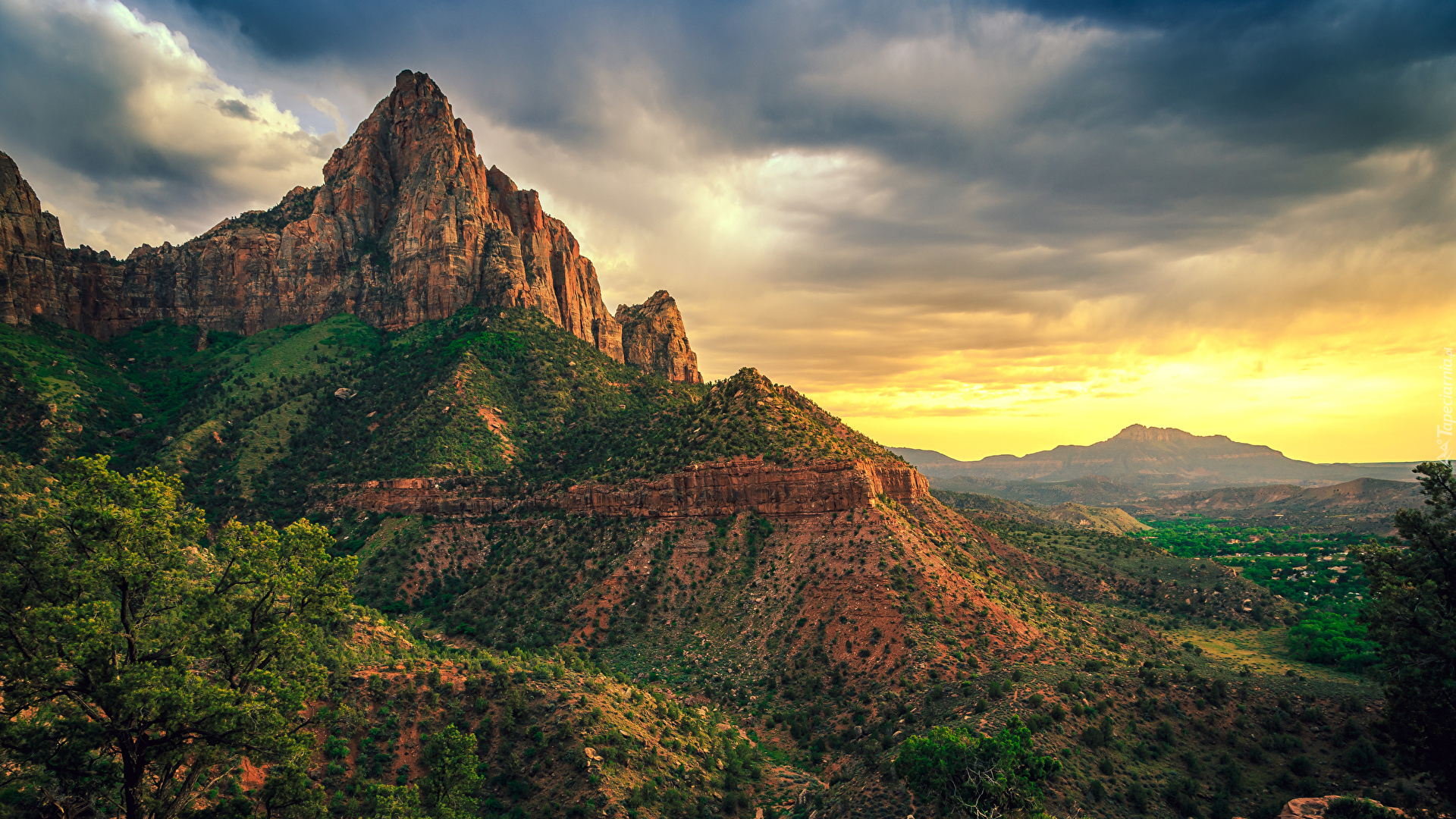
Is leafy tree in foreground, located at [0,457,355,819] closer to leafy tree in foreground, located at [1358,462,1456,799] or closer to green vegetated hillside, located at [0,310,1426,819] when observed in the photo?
green vegetated hillside, located at [0,310,1426,819]

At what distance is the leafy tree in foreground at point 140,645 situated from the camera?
1689cm

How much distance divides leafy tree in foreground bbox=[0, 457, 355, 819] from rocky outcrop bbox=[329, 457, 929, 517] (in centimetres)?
5531

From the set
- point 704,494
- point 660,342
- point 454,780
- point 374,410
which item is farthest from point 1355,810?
point 660,342

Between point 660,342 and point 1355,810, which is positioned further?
point 660,342

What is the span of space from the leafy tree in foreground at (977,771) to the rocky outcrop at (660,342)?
139m

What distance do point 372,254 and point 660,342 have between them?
7236 cm

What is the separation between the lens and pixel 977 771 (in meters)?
30.6

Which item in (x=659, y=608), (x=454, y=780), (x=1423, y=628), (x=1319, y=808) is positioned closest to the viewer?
(x=454, y=780)

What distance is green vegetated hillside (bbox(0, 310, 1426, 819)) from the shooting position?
35.9 meters

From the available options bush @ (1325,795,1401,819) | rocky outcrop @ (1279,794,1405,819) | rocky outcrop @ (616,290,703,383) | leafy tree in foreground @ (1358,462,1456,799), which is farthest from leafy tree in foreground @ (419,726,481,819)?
rocky outcrop @ (616,290,703,383)

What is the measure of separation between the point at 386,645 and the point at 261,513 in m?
62.2

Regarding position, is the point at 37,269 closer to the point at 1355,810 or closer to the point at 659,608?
the point at 659,608

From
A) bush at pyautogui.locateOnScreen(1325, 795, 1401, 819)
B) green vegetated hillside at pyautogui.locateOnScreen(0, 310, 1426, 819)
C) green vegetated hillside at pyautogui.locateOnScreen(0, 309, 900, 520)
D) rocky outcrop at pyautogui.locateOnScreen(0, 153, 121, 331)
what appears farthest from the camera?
rocky outcrop at pyautogui.locateOnScreen(0, 153, 121, 331)

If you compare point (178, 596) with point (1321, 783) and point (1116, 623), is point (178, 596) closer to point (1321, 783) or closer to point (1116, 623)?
point (1321, 783)
